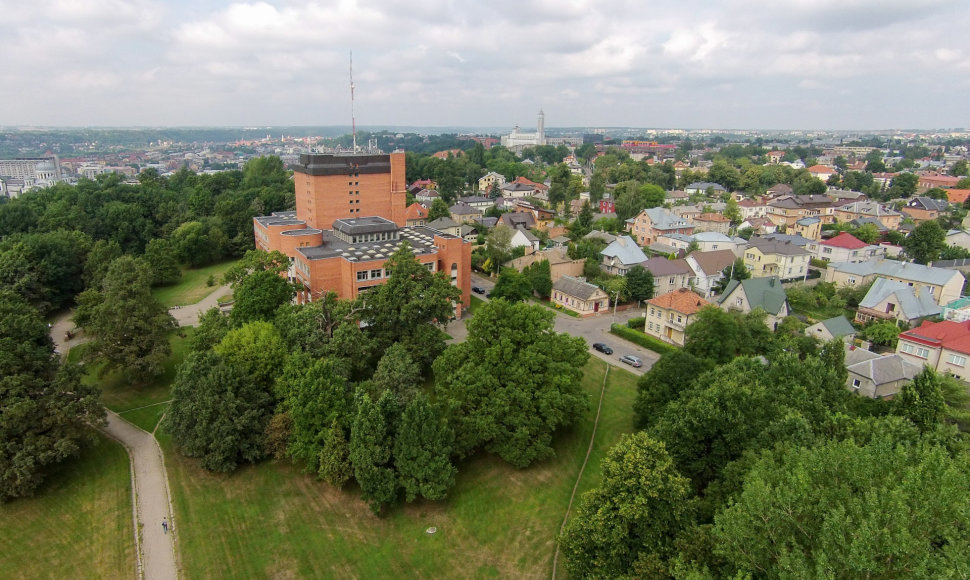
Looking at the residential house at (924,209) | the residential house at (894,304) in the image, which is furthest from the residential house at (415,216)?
the residential house at (924,209)

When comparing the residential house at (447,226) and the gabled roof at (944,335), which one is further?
the residential house at (447,226)

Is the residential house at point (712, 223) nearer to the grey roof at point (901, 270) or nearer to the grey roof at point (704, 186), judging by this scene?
the grey roof at point (901, 270)

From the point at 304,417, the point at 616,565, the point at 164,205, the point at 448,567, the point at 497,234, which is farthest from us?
the point at 164,205

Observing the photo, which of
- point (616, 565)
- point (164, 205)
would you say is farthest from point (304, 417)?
point (164, 205)

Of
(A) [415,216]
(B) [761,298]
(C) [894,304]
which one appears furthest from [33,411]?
(C) [894,304]

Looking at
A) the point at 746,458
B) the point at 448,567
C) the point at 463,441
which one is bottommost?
the point at 448,567

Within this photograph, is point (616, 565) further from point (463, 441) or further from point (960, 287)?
point (960, 287)

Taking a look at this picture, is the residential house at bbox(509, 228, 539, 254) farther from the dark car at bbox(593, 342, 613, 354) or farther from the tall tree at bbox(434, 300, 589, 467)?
the tall tree at bbox(434, 300, 589, 467)
